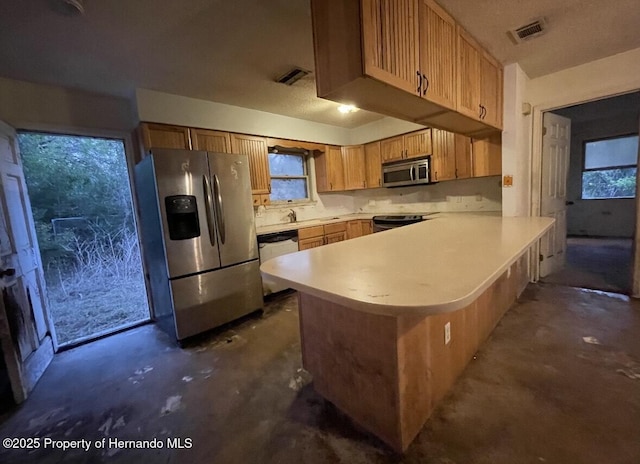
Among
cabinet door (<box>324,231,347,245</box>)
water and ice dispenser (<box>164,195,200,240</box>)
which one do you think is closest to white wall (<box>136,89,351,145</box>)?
water and ice dispenser (<box>164,195,200,240</box>)

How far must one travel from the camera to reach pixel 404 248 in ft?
5.14

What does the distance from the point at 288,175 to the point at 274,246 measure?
1.42 m

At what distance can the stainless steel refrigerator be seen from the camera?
2379mm

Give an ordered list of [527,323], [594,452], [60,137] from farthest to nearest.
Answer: [60,137] < [527,323] < [594,452]

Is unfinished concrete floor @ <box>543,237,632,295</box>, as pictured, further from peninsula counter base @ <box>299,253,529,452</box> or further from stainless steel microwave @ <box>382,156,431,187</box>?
peninsula counter base @ <box>299,253,529,452</box>

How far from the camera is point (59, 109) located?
8.38 ft

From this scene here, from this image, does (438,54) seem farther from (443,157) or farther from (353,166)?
(353,166)

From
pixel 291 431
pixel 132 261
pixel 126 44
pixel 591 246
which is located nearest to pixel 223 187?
pixel 126 44

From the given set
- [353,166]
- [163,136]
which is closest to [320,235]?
[353,166]

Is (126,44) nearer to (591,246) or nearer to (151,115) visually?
(151,115)

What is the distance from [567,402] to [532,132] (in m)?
2.84

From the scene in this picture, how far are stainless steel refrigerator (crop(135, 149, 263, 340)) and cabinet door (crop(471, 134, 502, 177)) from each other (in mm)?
2709

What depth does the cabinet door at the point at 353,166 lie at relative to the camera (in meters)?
4.62

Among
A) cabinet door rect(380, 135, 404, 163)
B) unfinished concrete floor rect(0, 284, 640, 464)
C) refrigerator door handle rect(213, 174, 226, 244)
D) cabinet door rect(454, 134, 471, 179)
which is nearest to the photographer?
unfinished concrete floor rect(0, 284, 640, 464)
